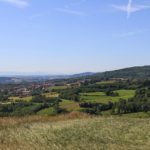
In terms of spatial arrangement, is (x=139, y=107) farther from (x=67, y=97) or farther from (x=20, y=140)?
(x=20, y=140)

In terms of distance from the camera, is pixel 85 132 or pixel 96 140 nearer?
pixel 96 140

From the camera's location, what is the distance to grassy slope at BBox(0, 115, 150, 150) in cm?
1045

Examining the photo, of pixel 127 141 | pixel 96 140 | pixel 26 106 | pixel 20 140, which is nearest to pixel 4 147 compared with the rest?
pixel 20 140

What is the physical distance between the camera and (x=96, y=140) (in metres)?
11.8

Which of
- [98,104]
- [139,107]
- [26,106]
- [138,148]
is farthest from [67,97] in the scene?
[138,148]

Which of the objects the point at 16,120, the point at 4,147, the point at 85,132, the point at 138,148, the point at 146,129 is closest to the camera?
the point at 4,147

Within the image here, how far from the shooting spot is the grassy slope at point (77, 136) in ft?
34.3

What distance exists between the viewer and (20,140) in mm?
10883

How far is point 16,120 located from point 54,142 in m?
5.47

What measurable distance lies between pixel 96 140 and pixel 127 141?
1029mm

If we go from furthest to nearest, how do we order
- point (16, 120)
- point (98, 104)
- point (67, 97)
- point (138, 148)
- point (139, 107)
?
point (67, 97) → point (98, 104) → point (139, 107) → point (16, 120) → point (138, 148)

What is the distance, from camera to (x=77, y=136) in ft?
40.6

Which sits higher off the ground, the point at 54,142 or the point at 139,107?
the point at 54,142

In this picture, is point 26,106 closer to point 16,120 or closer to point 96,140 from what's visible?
point 16,120
